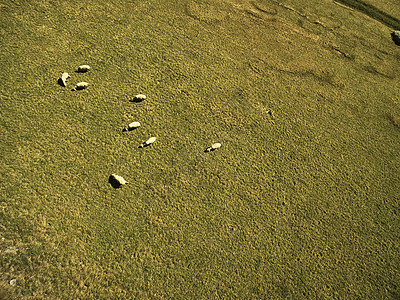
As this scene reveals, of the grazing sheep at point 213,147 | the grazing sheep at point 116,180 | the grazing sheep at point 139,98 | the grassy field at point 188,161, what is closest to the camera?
the grassy field at point 188,161

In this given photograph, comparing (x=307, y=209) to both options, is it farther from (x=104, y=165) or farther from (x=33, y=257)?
(x=33, y=257)

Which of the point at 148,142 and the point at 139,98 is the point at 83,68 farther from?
the point at 148,142

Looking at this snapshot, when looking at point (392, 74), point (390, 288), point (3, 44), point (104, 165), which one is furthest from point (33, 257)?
point (392, 74)

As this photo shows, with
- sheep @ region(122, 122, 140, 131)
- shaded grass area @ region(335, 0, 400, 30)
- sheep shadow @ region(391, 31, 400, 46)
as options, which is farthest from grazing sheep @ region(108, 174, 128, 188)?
shaded grass area @ region(335, 0, 400, 30)

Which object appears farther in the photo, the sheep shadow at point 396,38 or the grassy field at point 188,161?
the sheep shadow at point 396,38

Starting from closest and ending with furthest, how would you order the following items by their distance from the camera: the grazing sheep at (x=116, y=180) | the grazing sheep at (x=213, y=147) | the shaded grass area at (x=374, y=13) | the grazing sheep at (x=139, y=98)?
1. the grazing sheep at (x=116, y=180)
2. the grazing sheep at (x=213, y=147)
3. the grazing sheep at (x=139, y=98)
4. the shaded grass area at (x=374, y=13)

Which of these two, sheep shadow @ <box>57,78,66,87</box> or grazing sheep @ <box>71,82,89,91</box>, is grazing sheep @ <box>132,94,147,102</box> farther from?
sheep shadow @ <box>57,78,66,87</box>

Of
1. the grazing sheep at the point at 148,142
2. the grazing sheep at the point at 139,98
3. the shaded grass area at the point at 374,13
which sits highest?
the shaded grass area at the point at 374,13

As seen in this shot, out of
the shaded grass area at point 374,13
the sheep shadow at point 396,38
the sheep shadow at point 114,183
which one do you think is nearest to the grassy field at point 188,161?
the sheep shadow at point 114,183

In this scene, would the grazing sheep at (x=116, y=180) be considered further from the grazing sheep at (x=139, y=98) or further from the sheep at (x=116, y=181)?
the grazing sheep at (x=139, y=98)
